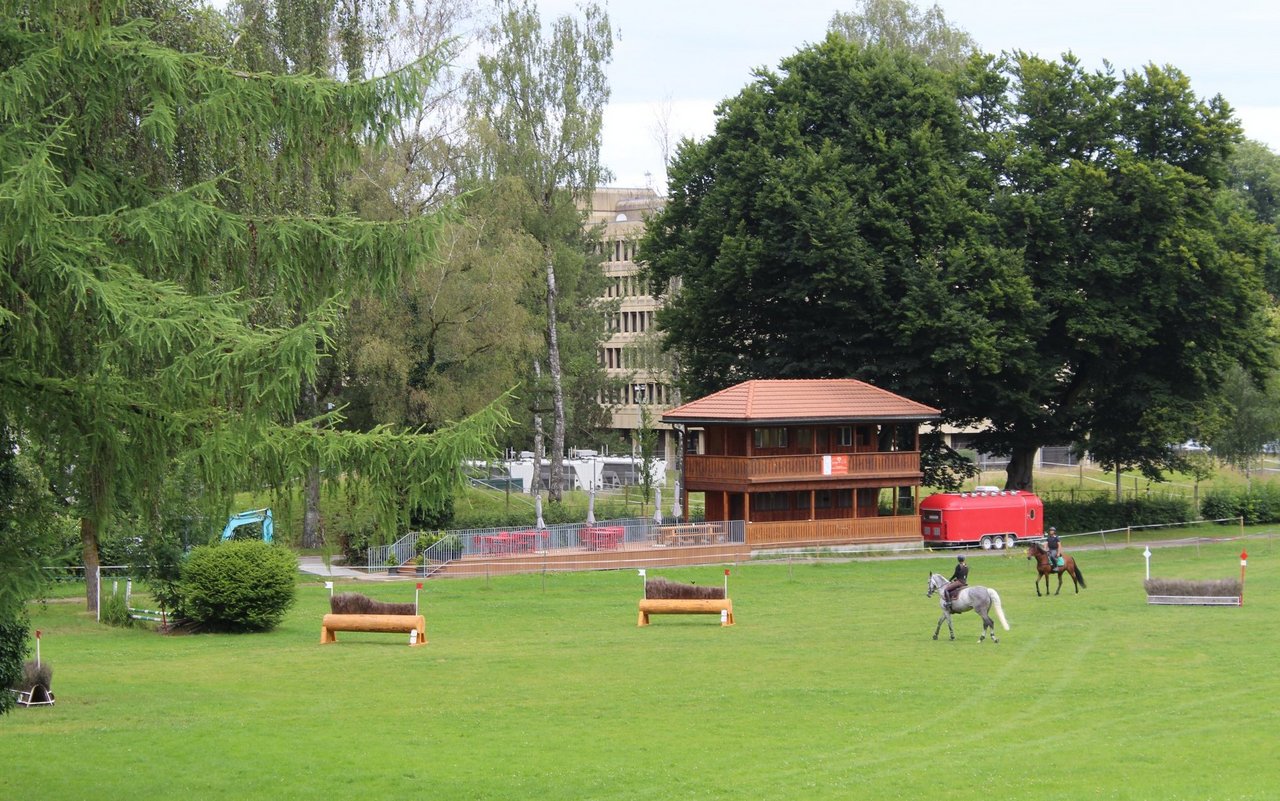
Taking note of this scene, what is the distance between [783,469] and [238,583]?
Answer: 86.1 feet

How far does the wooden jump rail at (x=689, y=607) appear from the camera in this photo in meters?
33.5

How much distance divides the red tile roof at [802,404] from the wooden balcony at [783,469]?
6.28 ft

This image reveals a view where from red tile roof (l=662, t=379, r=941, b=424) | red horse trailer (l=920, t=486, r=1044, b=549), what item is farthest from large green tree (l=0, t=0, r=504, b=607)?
red horse trailer (l=920, t=486, r=1044, b=549)

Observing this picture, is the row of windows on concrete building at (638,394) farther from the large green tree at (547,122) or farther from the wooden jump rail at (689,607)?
the wooden jump rail at (689,607)

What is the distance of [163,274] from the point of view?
43.7ft

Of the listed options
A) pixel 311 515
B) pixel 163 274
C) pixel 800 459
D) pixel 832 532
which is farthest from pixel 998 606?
pixel 311 515

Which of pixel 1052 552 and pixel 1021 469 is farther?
pixel 1021 469

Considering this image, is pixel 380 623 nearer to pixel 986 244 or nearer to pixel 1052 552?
pixel 1052 552

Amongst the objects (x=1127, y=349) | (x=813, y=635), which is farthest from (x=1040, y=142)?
(x=813, y=635)

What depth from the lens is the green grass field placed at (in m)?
17.6

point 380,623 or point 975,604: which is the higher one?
point 975,604

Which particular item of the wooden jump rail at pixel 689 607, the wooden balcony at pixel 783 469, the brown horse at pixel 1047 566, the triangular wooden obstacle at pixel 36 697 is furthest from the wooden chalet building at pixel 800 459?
the triangular wooden obstacle at pixel 36 697

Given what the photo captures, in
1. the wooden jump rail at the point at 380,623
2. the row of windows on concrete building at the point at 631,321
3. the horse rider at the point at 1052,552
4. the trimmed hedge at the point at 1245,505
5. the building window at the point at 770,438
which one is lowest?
the wooden jump rail at the point at 380,623

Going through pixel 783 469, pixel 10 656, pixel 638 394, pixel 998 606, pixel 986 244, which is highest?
pixel 986 244
